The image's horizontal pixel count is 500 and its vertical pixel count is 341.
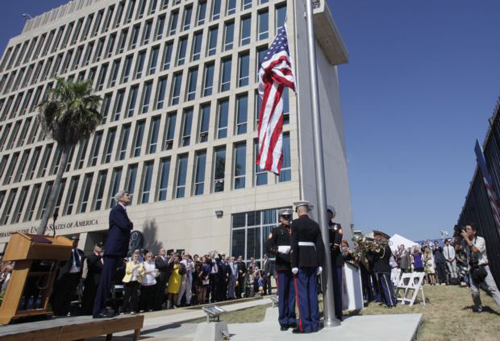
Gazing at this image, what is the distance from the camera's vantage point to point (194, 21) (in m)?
31.5

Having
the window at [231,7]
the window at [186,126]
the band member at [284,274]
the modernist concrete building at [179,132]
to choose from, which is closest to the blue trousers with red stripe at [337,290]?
the band member at [284,274]

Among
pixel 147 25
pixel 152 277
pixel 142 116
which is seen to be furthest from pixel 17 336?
pixel 147 25

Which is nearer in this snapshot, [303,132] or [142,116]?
[303,132]

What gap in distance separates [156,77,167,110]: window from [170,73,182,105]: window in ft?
2.84

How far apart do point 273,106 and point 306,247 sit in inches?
140

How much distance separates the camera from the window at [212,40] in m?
29.6

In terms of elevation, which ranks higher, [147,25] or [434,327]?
[147,25]

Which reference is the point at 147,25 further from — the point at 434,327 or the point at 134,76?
the point at 434,327

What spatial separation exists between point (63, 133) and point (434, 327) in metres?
24.4

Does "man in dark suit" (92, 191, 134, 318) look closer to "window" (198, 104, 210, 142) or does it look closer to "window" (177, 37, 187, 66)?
"window" (198, 104, 210, 142)

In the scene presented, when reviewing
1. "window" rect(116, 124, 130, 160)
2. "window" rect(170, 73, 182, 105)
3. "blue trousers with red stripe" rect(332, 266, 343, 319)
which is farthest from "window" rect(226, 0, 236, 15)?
"blue trousers with red stripe" rect(332, 266, 343, 319)

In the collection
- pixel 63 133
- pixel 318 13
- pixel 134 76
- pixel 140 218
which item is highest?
pixel 318 13

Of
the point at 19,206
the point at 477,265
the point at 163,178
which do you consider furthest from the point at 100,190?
the point at 477,265

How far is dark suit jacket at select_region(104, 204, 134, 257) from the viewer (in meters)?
5.65
